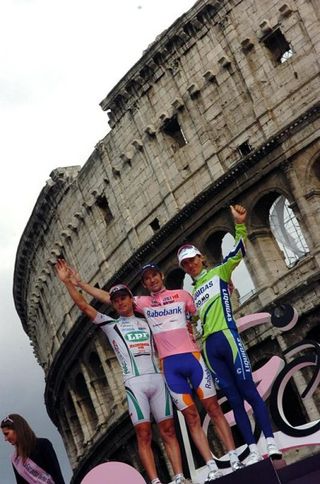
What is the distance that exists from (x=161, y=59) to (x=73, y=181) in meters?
6.06

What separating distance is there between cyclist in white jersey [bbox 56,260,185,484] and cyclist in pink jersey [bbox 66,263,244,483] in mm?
179

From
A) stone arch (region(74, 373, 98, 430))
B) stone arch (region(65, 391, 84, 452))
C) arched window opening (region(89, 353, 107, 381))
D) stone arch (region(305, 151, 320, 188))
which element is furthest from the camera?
stone arch (region(65, 391, 84, 452))

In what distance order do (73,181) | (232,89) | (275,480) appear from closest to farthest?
(275,480)
(232,89)
(73,181)

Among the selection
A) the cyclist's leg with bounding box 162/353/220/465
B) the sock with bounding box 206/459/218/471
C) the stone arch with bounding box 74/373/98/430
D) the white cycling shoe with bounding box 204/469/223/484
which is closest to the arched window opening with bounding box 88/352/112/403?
the stone arch with bounding box 74/373/98/430

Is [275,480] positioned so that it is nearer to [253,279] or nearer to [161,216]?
[253,279]

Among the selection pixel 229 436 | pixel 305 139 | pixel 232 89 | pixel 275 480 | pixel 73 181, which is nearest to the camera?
pixel 275 480

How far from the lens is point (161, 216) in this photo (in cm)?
2488

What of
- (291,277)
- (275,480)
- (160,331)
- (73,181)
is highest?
(73,181)

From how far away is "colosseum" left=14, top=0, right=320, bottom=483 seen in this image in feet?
70.2

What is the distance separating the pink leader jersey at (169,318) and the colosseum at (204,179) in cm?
1167

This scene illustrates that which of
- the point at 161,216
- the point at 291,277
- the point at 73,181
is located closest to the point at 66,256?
the point at 73,181

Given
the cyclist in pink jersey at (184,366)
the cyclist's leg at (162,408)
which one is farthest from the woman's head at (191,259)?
the cyclist's leg at (162,408)

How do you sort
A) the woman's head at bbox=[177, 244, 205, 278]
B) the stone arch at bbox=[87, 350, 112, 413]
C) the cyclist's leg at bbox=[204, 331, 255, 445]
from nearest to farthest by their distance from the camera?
the cyclist's leg at bbox=[204, 331, 255, 445] < the woman's head at bbox=[177, 244, 205, 278] < the stone arch at bbox=[87, 350, 112, 413]

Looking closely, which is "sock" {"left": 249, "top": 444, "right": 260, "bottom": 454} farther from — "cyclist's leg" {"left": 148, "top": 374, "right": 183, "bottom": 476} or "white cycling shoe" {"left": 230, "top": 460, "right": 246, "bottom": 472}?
"cyclist's leg" {"left": 148, "top": 374, "right": 183, "bottom": 476}
